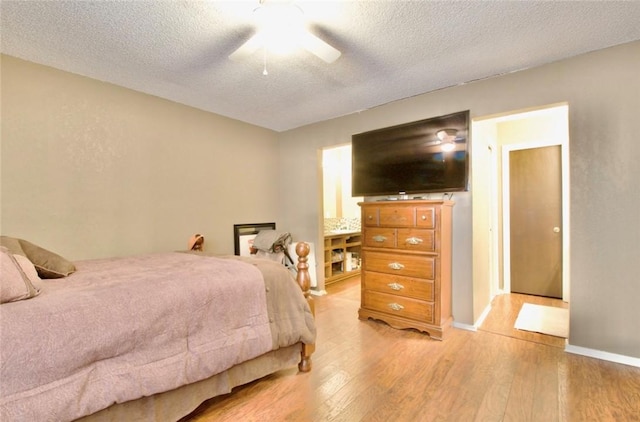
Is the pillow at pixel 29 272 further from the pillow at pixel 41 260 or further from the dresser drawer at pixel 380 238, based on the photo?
the dresser drawer at pixel 380 238

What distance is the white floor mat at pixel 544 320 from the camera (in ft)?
9.15

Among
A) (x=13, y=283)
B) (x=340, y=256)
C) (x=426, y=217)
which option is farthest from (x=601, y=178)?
(x=13, y=283)

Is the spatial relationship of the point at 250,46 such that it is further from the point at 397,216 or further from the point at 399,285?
the point at 399,285

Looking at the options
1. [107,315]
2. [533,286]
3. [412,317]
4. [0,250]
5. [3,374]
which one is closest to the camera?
[3,374]

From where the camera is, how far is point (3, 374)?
0.99 metres

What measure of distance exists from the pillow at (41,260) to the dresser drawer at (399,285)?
2.47 meters

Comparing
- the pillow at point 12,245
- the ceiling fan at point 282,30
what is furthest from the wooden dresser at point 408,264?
the pillow at point 12,245

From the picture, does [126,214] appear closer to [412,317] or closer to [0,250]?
[0,250]

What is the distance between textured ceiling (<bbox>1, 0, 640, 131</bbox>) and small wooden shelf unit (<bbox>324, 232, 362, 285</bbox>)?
2.41 metres

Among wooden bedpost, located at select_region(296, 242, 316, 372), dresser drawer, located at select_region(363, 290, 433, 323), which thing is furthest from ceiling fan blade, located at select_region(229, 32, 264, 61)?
dresser drawer, located at select_region(363, 290, 433, 323)

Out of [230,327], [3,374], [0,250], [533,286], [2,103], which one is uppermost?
[2,103]

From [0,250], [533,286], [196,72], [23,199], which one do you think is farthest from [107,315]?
[533,286]

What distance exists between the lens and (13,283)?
4.05ft

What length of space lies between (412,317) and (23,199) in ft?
Result: 11.4
